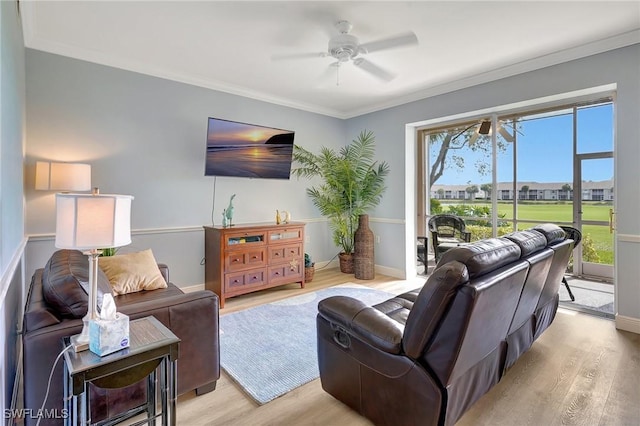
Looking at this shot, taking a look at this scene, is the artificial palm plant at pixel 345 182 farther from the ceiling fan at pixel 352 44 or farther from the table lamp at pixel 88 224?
the table lamp at pixel 88 224

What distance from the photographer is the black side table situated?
1.25 meters

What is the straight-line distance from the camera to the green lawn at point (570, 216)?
13.5 feet

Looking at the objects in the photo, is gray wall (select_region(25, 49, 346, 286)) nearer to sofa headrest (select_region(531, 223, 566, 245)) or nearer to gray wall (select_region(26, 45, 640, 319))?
gray wall (select_region(26, 45, 640, 319))

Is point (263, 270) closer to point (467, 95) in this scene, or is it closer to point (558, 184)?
point (467, 95)

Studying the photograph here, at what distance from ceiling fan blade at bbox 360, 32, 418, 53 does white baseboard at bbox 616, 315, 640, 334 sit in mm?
3142

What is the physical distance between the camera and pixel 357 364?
1743 mm

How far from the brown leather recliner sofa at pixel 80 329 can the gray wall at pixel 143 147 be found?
151 cm

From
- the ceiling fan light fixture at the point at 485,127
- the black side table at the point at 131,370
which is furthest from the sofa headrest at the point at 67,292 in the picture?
the ceiling fan light fixture at the point at 485,127

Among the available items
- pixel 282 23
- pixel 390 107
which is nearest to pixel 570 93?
pixel 390 107

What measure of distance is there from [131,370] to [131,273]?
4.84 ft

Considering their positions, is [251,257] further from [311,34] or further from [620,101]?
[620,101]

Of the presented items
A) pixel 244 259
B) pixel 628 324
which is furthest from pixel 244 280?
pixel 628 324

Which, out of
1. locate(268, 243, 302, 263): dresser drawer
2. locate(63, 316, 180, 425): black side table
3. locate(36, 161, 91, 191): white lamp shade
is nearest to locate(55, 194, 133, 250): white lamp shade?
locate(63, 316, 180, 425): black side table

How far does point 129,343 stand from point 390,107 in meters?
4.55
